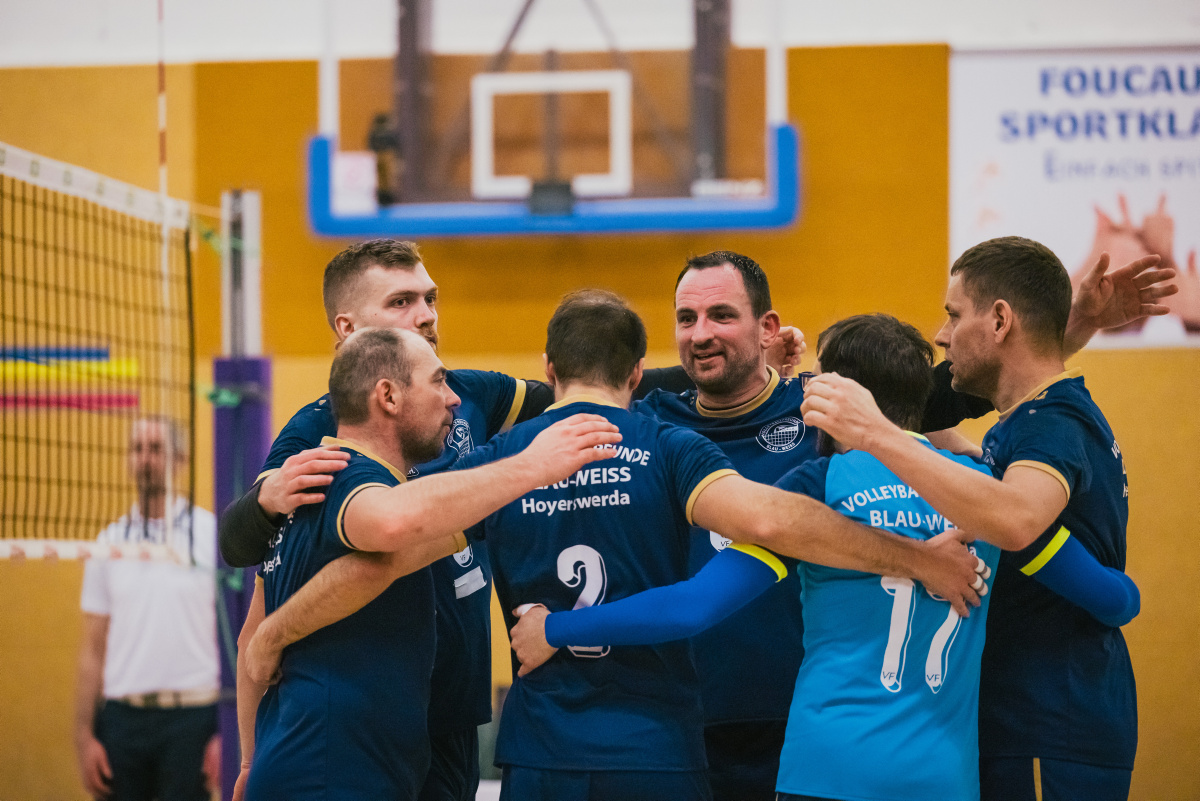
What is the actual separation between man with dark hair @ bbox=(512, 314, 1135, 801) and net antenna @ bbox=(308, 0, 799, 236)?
4591 mm

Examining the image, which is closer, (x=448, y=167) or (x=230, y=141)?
(x=448, y=167)

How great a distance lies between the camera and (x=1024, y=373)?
3.01 m

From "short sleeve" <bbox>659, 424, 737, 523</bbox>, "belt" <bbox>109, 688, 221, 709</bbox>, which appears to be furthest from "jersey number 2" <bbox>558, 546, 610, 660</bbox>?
"belt" <bbox>109, 688, 221, 709</bbox>

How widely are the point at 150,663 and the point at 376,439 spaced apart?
4013 millimetres

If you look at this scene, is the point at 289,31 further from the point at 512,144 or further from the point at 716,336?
the point at 716,336

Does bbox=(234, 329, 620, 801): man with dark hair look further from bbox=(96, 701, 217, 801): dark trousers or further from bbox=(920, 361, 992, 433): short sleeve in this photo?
bbox=(96, 701, 217, 801): dark trousers

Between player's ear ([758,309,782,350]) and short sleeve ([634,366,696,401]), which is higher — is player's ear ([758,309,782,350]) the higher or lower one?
the higher one

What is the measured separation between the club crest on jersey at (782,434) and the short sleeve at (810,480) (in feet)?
2.29

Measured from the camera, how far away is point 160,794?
610 centimetres

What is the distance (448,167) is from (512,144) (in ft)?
1.57

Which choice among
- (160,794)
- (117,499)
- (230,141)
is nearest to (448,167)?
(230,141)

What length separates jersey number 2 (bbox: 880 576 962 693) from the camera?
2.54 meters

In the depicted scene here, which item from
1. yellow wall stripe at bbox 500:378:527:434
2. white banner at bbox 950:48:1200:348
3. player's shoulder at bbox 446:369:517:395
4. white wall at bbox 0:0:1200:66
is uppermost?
white wall at bbox 0:0:1200:66

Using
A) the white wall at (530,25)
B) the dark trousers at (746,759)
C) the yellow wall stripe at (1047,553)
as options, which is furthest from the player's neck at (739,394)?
the white wall at (530,25)
